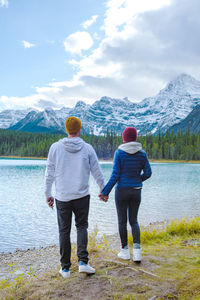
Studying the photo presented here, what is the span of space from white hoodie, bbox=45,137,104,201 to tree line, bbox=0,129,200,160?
411ft

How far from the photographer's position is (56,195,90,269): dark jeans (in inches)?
183

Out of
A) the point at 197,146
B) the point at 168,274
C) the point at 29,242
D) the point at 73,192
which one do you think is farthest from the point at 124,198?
the point at 197,146

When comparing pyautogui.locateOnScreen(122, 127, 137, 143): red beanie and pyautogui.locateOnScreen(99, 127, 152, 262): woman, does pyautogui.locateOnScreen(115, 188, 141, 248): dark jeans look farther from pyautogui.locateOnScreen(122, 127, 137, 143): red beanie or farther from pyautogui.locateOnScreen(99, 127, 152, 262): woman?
pyautogui.locateOnScreen(122, 127, 137, 143): red beanie

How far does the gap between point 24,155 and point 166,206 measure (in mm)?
140842

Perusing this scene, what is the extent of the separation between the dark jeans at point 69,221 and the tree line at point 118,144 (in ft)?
410

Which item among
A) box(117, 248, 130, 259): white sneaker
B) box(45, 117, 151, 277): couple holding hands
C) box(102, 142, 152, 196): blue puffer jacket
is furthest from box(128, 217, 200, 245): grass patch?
box(102, 142, 152, 196): blue puffer jacket

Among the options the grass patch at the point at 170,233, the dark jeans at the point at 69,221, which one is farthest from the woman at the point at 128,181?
the grass patch at the point at 170,233

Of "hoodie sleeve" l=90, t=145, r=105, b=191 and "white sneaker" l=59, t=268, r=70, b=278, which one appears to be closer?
"white sneaker" l=59, t=268, r=70, b=278

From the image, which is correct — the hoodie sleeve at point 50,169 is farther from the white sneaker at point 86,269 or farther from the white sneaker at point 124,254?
the white sneaker at point 124,254

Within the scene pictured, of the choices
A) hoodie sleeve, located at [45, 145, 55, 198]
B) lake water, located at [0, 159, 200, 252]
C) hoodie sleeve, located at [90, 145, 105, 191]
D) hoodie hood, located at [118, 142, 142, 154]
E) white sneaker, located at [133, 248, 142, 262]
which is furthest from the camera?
lake water, located at [0, 159, 200, 252]

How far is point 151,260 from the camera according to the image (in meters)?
5.36

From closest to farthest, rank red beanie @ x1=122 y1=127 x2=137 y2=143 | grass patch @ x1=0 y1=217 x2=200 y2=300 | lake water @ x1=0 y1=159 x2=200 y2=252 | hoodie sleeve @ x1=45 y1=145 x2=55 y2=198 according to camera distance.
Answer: grass patch @ x1=0 y1=217 x2=200 y2=300 < hoodie sleeve @ x1=45 y1=145 x2=55 y2=198 < red beanie @ x1=122 y1=127 x2=137 y2=143 < lake water @ x1=0 y1=159 x2=200 y2=252

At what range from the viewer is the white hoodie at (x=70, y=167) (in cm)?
461

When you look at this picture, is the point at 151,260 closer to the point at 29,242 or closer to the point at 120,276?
the point at 120,276
